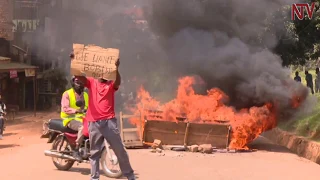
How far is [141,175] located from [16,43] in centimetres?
1988

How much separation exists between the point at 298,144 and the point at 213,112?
254 cm

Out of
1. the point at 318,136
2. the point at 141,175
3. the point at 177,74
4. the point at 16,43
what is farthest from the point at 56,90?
the point at 141,175

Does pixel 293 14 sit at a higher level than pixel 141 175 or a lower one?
higher

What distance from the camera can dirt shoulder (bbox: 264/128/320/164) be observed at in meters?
11.1

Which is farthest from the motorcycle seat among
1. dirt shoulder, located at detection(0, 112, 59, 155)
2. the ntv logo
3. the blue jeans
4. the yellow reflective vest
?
the ntv logo

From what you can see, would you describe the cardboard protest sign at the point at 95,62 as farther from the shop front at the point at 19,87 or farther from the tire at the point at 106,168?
the shop front at the point at 19,87

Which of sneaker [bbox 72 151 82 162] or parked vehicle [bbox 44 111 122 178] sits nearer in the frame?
parked vehicle [bbox 44 111 122 178]

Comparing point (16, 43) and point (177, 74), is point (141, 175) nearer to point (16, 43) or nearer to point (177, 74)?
point (177, 74)

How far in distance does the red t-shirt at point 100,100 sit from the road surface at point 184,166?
5.36 ft

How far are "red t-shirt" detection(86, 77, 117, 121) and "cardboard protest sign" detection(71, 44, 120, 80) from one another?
0.12 metres

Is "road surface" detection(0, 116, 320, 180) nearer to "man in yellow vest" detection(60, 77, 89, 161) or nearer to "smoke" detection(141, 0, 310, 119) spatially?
"man in yellow vest" detection(60, 77, 89, 161)

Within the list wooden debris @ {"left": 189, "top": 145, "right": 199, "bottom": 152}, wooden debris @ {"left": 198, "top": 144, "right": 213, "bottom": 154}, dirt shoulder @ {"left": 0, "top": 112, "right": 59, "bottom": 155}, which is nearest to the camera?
wooden debris @ {"left": 198, "top": 144, "right": 213, "bottom": 154}

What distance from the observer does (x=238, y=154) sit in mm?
10555

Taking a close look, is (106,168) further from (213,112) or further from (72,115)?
(213,112)
